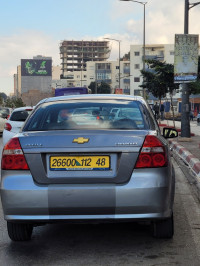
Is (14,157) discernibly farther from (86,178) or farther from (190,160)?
(190,160)

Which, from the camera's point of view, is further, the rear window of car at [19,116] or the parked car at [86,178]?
the rear window of car at [19,116]

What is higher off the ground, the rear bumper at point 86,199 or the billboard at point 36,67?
the billboard at point 36,67

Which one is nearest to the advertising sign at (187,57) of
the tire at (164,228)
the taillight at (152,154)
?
the tire at (164,228)

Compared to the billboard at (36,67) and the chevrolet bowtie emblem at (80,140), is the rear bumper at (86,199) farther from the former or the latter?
the billboard at (36,67)

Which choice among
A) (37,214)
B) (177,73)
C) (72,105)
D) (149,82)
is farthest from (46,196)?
(149,82)

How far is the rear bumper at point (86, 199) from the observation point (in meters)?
4.21

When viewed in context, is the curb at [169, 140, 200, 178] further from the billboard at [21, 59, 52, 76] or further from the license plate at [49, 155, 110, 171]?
the billboard at [21, 59, 52, 76]

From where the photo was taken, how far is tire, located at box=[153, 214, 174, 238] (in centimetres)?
477

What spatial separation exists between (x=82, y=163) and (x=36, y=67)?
17805cm

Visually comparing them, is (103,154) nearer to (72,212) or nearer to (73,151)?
(73,151)

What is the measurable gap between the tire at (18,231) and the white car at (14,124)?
31.3ft

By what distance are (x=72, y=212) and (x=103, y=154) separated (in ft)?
1.80

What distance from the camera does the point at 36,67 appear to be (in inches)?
7062

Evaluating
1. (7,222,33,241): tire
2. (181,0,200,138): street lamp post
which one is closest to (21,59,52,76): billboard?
(181,0,200,138): street lamp post
